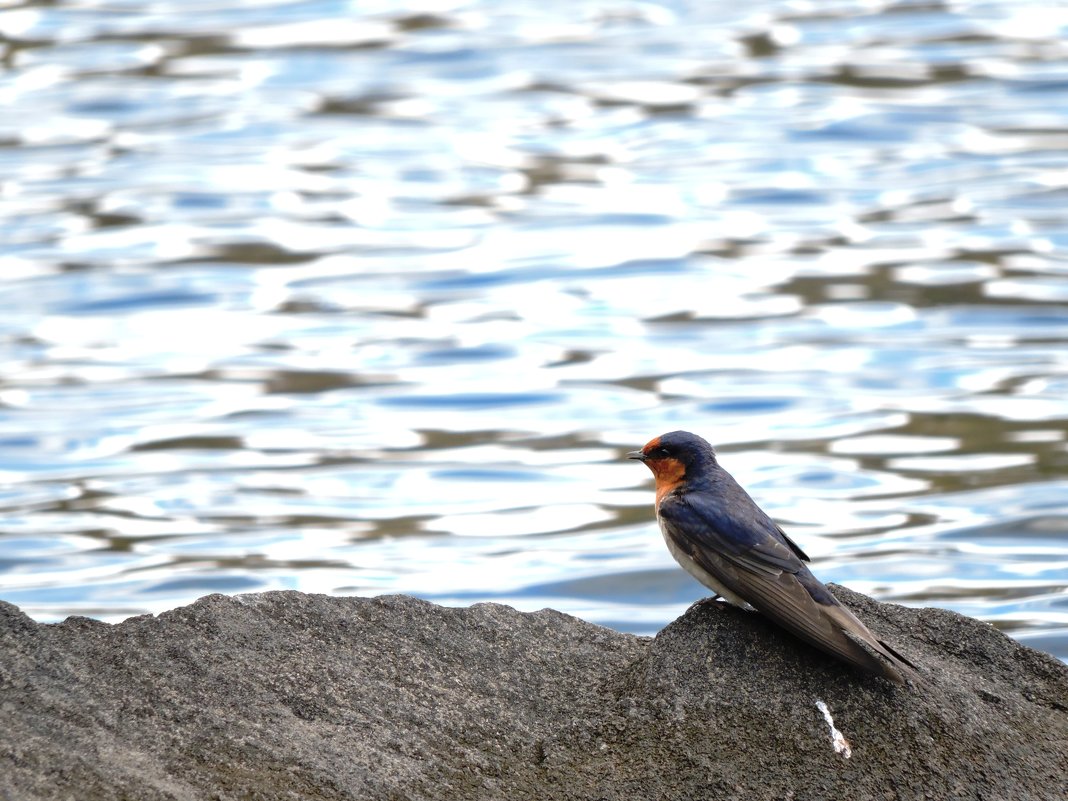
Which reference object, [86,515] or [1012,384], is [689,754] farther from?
[1012,384]

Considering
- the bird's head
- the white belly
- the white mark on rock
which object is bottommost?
the white mark on rock

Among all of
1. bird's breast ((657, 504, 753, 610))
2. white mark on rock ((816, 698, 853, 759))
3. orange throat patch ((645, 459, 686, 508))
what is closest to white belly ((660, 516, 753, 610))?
bird's breast ((657, 504, 753, 610))

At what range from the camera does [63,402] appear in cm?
1237

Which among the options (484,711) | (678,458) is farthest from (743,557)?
(484,711)

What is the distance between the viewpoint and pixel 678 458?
5164mm

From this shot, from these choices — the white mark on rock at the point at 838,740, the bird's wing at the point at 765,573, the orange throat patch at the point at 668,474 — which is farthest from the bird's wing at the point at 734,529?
the white mark on rock at the point at 838,740

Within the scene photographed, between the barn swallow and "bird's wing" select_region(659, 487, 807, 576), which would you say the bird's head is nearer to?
the barn swallow

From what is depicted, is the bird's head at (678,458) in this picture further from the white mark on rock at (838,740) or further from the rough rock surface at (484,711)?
→ the white mark on rock at (838,740)

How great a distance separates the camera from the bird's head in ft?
16.8

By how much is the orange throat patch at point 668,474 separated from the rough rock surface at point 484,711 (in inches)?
18.5

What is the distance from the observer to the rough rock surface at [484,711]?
161 inches

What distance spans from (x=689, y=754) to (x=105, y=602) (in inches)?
208

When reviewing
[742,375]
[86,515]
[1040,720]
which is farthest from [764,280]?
[1040,720]

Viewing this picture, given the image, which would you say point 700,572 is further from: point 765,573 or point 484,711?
point 484,711
